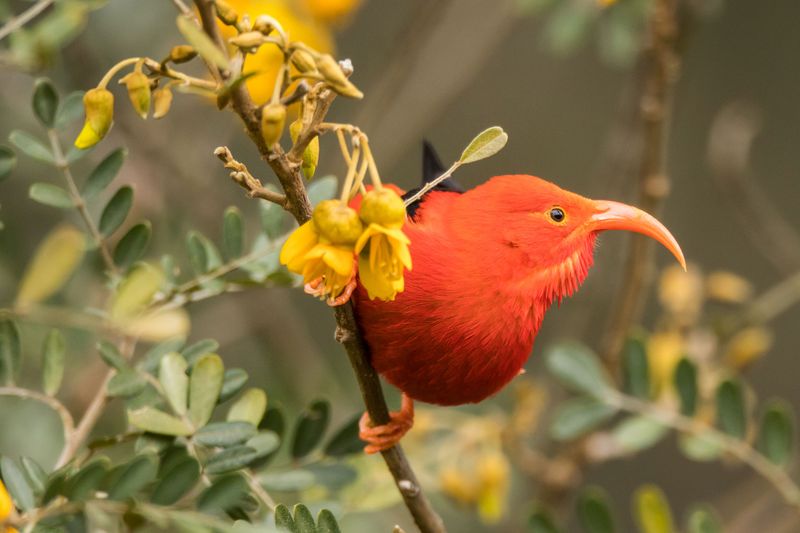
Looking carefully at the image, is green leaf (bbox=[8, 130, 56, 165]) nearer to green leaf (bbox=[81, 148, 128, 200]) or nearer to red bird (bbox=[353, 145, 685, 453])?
green leaf (bbox=[81, 148, 128, 200])

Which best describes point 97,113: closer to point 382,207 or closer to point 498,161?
point 382,207

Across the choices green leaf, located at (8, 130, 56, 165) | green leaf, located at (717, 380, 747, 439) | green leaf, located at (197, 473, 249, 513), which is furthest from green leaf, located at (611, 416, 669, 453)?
green leaf, located at (8, 130, 56, 165)

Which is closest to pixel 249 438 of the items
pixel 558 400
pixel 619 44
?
pixel 619 44

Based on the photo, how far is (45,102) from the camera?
1.98 m

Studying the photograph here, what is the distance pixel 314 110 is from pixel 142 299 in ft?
1.97

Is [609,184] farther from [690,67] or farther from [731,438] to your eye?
[690,67]

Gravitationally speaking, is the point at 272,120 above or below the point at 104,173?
above

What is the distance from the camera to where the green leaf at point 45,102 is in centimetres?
196

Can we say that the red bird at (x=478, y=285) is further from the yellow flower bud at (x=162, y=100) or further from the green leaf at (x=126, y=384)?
the yellow flower bud at (x=162, y=100)

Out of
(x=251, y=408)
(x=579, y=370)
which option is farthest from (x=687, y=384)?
(x=251, y=408)

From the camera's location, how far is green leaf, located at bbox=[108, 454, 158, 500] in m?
1.52

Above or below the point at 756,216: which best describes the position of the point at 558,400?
below

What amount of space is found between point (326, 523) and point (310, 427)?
45 centimetres

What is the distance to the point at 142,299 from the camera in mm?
1889
